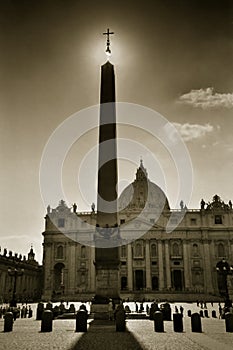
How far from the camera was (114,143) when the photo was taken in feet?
60.7

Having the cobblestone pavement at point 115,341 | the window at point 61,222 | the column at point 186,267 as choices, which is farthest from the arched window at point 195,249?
the cobblestone pavement at point 115,341

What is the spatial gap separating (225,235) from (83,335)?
56.4 m

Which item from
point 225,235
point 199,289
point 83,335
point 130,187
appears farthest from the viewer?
point 130,187

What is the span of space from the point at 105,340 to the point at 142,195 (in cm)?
6677

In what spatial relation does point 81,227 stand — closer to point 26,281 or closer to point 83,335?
point 26,281

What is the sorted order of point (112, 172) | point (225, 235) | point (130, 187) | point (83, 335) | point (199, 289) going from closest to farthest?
point (83, 335) < point (112, 172) < point (199, 289) < point (225, 235) < point (130, 187)

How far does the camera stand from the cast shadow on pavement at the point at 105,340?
30.7 ft

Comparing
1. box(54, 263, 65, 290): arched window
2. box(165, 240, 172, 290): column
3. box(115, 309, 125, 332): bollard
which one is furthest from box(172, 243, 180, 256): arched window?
box(115, 309, 125, 332): bollard

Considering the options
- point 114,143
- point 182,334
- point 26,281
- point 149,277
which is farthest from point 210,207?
point 182,334

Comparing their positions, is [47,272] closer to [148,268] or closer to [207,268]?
[148,268]

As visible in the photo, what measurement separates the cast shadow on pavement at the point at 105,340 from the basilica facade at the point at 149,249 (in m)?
46.5

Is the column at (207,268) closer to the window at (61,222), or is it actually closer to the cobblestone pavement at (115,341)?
the window at (61,222)

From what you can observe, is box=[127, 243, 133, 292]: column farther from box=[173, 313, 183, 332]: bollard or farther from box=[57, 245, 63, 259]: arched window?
box=[173, 313, 183, 332]: bollard

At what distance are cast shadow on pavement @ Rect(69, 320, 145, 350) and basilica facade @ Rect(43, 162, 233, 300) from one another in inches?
1829
